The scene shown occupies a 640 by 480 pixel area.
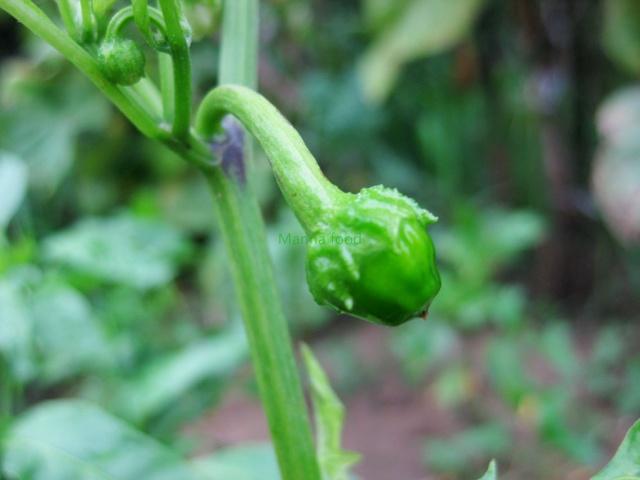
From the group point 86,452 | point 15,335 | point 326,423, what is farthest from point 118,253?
point 326,423

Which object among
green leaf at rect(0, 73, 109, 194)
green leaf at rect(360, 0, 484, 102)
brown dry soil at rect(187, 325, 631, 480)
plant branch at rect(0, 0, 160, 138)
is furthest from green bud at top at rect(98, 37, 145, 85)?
green leaf at rect(0, 73, 109, 194)

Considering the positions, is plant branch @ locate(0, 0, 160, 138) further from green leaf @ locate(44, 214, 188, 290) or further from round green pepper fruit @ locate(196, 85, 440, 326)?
green leaf @ locate(44, 214, 188, 290)

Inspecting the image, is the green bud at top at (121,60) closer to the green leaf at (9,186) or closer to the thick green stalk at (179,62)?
the thick green stalk at (179,62)

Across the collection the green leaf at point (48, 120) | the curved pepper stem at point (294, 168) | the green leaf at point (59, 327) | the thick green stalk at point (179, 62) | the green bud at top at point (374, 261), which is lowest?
the green bud at top at point (374, 261)

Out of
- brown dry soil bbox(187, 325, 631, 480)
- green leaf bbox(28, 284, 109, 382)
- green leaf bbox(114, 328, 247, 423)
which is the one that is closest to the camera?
green leaf bbox(28, 284, 109, 382)

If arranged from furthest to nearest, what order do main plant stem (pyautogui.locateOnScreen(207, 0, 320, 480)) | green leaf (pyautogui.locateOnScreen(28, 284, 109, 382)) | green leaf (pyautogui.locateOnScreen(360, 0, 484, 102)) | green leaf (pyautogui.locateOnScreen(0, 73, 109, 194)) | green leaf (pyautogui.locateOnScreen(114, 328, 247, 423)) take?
green leaf (pyautogui.locateOnScreen(0, 73, 109, 194))
green leaf (pyautogui.locateOnScreen(360, 0, 484, 102))
green leaf (pyautogui.locateOnScreen(114, 328, 247, 423))
green leaf (pyautogui.locateOnScreen(28, 284, 109, 382))
main plant stem (pyautogui.locateOnScreen(207, 0, 320, 480))

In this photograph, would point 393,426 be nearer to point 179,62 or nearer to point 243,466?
point 243,466

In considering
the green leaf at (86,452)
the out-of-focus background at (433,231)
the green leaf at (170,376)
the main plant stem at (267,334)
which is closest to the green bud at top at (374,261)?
the main plant stem at (267,334)

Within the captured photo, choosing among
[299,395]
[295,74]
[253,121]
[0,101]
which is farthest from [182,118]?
[0,101]
